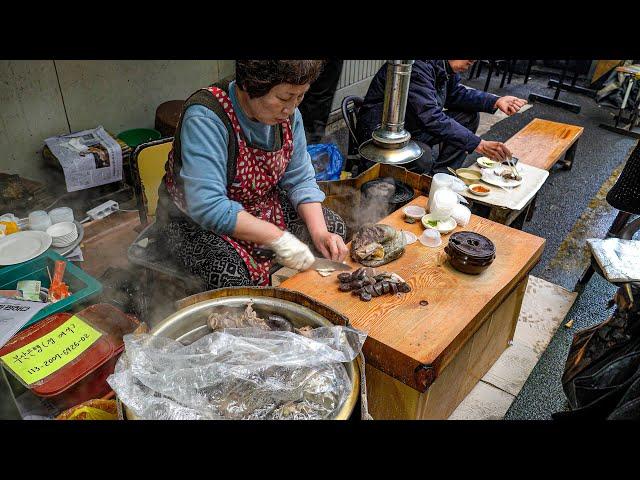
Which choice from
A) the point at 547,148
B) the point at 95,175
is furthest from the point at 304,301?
the point at 547,148

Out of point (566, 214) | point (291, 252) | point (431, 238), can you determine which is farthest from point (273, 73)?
point (566, 214)

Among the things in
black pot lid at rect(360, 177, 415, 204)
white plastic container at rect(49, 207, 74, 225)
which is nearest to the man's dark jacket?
black pot lid at rect(360, 177, 415, 204)

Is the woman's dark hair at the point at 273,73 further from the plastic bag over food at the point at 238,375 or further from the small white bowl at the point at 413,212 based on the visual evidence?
the small white bowl at the point at 413,212

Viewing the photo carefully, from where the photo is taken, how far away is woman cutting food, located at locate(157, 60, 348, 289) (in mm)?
2475

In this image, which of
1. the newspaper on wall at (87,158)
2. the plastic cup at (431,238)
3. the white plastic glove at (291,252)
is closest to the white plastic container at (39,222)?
the newspaper on wall at (87,158)

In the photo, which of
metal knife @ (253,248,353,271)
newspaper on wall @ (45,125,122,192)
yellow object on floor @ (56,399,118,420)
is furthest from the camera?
newspaper on wall @ (45,125,122,192)

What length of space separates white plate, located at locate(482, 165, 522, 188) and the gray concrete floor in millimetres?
955

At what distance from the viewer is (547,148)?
225 inches

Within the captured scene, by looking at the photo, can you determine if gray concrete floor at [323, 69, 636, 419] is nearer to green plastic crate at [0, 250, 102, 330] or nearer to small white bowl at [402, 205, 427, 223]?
small white bowl at [402, 205, 427, 223]

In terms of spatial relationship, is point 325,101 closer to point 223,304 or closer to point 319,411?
point 223,304

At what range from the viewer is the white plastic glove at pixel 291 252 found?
9.04ft

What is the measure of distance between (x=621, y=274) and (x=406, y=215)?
147 centimetres

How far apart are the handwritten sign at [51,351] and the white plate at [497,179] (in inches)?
147
